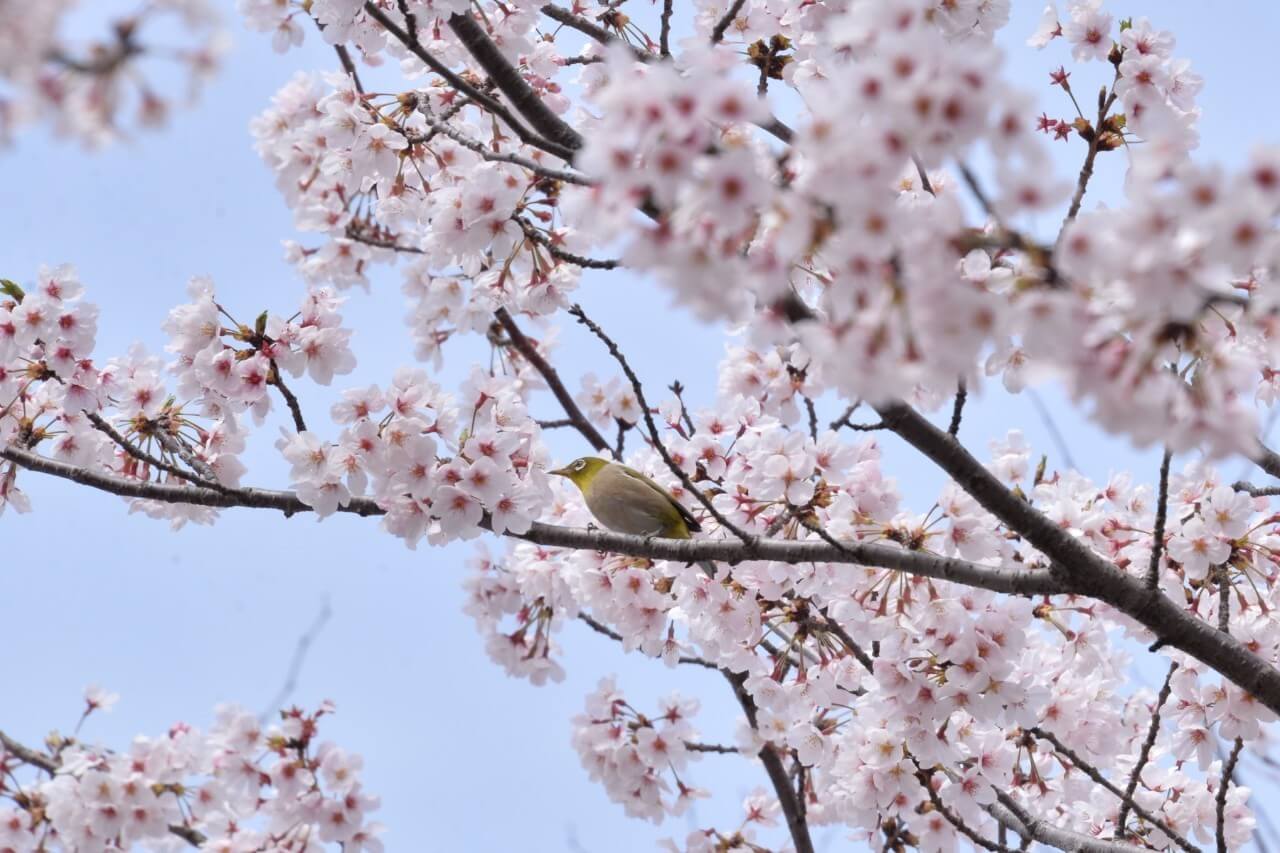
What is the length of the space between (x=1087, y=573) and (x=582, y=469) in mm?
2786

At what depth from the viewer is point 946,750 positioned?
4289 millimetres

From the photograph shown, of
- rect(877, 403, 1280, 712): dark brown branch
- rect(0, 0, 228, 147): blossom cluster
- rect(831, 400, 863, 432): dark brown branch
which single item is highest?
rect(831, 400, 863, 432): dark brown branch

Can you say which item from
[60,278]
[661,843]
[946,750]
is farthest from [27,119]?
[661,843]

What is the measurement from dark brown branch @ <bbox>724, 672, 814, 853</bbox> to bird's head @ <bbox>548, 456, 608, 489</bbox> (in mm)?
1264

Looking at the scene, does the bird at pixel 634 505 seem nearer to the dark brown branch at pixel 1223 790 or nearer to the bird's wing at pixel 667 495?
the bird's wing at pixel 667 495

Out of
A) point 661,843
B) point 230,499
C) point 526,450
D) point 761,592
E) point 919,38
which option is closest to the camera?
point 919,38

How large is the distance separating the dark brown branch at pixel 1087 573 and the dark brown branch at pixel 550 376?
10.3ft

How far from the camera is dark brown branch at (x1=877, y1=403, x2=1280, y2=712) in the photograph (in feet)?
11.2

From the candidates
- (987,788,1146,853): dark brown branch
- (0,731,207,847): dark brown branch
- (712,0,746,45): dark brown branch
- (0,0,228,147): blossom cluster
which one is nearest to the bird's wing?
(987,788,1146,853): dark brown branch

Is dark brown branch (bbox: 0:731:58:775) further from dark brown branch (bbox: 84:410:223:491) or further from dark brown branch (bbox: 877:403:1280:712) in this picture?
dark brown branch (bbox: 877:403:1280:712)

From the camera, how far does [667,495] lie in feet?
17.3

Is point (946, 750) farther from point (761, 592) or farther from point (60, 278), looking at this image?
point (60, 278)

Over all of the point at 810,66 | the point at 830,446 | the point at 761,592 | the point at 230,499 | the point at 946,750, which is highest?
the point at 810,66

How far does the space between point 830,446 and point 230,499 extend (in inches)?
88.3
